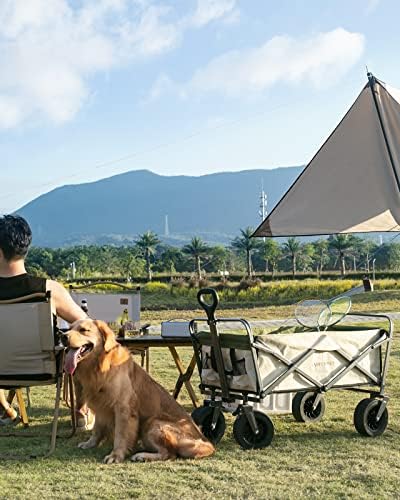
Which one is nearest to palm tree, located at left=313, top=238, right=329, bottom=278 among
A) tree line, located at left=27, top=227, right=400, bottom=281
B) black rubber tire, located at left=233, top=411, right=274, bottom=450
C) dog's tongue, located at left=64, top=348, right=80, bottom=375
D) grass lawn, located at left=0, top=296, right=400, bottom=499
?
tree line, located at left=27, top=227, right=400, bottom=281

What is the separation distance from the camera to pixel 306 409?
5.04 metres

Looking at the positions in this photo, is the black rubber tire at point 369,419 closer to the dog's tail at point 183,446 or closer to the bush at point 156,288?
the dog's tail at point 183,446

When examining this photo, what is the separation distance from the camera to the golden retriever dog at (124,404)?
3.92 m

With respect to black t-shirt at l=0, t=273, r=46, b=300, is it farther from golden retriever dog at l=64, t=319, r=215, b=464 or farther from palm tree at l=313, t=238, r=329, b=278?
palm tree at l=313, t=238, r=329, b=278

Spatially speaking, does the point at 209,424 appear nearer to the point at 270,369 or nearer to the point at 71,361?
the point at 270,369

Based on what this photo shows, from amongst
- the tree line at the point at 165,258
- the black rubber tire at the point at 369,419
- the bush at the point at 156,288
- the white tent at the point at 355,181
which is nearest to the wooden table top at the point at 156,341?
the black rubber tire at the point at 369,419

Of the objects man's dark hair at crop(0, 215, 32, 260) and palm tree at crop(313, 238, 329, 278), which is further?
palm tree at crop(313, 238, 329, 278)

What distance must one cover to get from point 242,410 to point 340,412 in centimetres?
137

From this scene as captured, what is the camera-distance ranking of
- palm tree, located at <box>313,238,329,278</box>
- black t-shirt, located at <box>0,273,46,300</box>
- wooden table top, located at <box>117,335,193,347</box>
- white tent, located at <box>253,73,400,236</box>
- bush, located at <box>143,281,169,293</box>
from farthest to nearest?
palm tree, located at <box>313,238,329,278</box>, bush, located at <box>143,281,169,293</box>, white tent, located at <box>253,73,400,236</box>, wooden table top, located at <box>117,335,193,347</box>, black t-shirt, located at <box>0,273,46,300</box>

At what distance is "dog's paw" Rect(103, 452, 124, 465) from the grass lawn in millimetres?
46

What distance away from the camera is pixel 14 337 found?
167 inches

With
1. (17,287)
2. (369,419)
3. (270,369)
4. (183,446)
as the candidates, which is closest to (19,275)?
(17,287)

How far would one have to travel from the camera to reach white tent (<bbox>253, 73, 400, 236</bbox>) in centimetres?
562

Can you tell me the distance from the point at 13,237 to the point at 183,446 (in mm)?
1476
